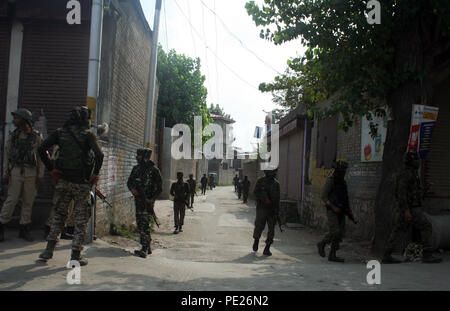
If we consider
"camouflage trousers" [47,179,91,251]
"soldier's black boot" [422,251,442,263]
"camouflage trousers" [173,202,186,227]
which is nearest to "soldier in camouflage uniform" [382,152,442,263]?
"soldier's black boot" [422,251,442,263]

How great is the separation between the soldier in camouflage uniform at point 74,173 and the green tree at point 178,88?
23686 millimetres

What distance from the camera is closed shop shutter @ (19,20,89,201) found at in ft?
23.5

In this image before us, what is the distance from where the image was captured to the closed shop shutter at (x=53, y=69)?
7.17 meters

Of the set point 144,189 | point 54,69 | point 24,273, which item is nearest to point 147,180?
point 144,189

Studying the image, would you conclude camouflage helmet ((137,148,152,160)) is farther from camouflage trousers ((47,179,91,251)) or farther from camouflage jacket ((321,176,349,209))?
camouflage jacket ((321,176,349,209))

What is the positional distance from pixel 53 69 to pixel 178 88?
2107 centimetres

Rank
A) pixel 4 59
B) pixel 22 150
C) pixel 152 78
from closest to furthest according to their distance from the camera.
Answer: pixel 22 150
pixel 4 59
pixel 152 78

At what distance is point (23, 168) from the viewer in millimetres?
5910

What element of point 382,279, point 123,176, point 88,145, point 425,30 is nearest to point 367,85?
point 425,30

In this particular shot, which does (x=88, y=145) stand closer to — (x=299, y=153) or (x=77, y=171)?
(x=77, y=171)

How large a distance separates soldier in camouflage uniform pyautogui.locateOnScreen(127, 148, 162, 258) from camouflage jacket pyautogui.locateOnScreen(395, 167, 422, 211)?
12.4 feet

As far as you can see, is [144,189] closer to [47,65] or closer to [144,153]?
[144,153]

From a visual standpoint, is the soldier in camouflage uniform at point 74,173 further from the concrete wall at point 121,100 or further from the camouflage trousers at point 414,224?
the camouflage trousers at point 414,224

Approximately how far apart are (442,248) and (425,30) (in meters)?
3.84
